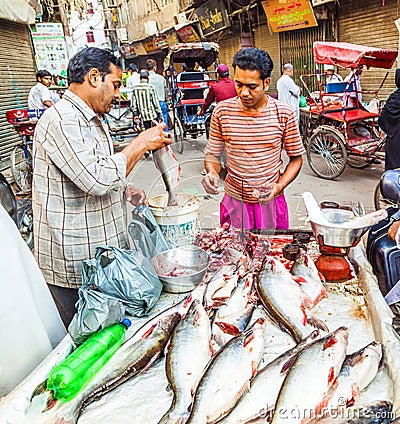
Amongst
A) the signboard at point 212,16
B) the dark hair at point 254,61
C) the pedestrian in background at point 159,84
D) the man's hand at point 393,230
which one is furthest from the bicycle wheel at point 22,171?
the signboard at point 212,16

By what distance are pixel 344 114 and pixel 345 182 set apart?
4.11 feet

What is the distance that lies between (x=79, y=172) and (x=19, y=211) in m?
3.02

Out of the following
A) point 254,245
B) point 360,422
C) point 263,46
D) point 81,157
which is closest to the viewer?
point 360,422

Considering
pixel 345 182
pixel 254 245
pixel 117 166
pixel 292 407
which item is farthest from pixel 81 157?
→ pixel 345 182

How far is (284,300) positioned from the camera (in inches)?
63.6

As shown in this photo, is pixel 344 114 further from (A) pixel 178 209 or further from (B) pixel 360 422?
(B) pixel 360 422

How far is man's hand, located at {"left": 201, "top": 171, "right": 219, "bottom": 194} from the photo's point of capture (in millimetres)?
2254

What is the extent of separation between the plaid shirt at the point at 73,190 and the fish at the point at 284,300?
778mm

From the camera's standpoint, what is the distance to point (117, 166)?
1.76m

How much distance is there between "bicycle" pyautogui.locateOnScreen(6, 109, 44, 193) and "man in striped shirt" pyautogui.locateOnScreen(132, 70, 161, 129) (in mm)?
2621

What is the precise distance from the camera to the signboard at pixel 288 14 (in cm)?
1070

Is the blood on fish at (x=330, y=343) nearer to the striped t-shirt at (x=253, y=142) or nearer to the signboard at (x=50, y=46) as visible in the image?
the striped t-shirt at (x=253, y=142)

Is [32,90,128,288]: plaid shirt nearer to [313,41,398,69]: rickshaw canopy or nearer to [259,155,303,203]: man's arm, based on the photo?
[259,155,303,203]: man's arm

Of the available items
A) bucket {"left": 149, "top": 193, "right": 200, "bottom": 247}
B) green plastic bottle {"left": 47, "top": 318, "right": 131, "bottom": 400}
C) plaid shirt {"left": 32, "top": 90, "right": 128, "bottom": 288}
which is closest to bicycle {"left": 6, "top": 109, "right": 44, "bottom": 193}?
plaid shirt {"left": 32, "top": 90, "right": 128, "bottom": 288}
